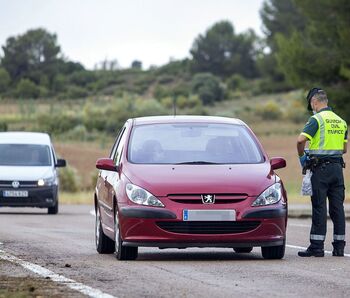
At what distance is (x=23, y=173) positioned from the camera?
1206 inches

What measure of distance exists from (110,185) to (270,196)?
1904 millimetres

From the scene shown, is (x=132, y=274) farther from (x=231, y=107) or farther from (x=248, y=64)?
(x=248, y=64)

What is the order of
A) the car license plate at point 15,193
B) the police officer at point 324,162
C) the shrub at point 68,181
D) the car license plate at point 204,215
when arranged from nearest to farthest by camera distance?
the car license plate at point 204,215 → the police officer at point 324,162 → the car license plate at point 15,193 → the shrub at point 68,181

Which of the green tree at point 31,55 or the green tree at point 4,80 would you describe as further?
the green tree at point 31,55

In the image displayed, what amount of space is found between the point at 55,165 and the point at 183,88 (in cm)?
8350

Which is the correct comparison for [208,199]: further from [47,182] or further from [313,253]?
[47,182]

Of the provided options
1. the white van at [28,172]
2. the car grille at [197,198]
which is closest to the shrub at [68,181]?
the white van at [28,172]

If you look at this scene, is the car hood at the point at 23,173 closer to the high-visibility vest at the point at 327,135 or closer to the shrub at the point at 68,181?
the high-visibility vest at the point at 327,135

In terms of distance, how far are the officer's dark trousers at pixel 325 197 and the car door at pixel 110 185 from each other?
2.19 meters

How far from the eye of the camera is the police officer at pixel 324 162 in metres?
15.4

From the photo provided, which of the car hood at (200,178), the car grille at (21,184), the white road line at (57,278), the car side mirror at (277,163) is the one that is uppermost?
the car side mirror at (277,163)

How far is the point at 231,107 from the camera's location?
4021 inches

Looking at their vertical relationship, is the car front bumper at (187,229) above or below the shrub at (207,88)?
above

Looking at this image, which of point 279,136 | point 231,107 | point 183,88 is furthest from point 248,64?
point 279,136
